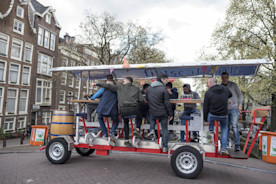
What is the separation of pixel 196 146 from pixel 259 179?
1.88 metres

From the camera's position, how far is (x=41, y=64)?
2492 centimetres

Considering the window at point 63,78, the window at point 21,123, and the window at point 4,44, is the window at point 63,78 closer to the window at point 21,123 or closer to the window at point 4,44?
the window at point 21,123

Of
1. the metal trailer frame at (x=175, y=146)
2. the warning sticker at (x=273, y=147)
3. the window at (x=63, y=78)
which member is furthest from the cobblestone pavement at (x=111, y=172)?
the window at (x=63, y=78)

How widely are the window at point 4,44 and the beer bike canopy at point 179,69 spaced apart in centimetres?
1697

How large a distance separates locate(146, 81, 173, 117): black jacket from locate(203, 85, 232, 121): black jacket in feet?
2.66

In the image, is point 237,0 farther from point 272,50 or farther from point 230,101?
point 230,101

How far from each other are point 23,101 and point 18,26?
7.51m

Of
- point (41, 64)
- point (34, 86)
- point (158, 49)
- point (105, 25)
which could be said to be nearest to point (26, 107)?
point (34, 86)

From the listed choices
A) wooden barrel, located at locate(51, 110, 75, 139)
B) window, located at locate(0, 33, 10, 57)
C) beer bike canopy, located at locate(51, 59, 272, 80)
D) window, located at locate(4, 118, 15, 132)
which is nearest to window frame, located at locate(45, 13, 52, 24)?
window, located at locate(0, 33, 10, 57)

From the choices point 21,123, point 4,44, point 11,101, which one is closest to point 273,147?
point 11,101

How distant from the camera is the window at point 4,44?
65.9 ft

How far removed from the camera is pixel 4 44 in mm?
20406

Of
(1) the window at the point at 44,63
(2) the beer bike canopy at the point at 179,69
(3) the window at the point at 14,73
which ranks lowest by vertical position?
(2) the beer bike canopy at the point at 179,69

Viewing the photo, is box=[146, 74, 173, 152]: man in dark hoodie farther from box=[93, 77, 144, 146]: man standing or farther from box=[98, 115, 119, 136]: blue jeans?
box=[98, 115, 119, 136]: blue jeans
